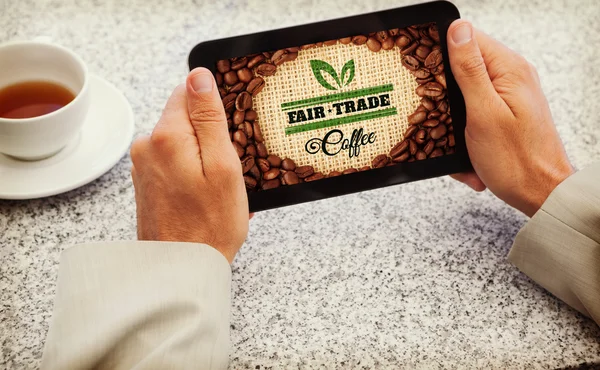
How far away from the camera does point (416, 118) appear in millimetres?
772

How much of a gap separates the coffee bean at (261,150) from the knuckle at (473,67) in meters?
0.26

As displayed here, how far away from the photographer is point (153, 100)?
0.92 meters

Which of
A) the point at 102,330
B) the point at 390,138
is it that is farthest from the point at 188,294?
the point at 390,138

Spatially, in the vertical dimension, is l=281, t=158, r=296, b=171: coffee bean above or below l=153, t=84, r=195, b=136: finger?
below

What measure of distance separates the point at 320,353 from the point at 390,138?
27 cm

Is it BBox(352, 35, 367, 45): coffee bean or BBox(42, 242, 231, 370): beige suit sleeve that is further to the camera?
BBox(352, 35, 367, 45): coffee bean

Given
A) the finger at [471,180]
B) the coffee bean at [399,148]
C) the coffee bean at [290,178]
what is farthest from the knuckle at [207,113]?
the finger at [471,180]

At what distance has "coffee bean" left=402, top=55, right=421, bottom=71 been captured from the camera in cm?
76

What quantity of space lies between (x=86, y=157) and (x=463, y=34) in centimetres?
52

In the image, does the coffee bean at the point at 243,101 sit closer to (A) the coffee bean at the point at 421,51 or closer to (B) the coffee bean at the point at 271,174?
(B) the coffee bean at the point at 271,174

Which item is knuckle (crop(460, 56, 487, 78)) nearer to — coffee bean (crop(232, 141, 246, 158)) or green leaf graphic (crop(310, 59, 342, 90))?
green leaf graphic (crop(310, 59, 342, 90))

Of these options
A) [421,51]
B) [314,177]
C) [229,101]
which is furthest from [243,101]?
[421,51]

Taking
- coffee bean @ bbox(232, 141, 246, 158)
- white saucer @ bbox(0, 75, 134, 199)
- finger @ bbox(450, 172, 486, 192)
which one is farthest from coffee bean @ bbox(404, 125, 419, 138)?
white saucer @ bbox(0, 75, 134, 199)

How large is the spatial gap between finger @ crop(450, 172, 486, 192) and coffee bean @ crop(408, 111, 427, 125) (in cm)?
11
